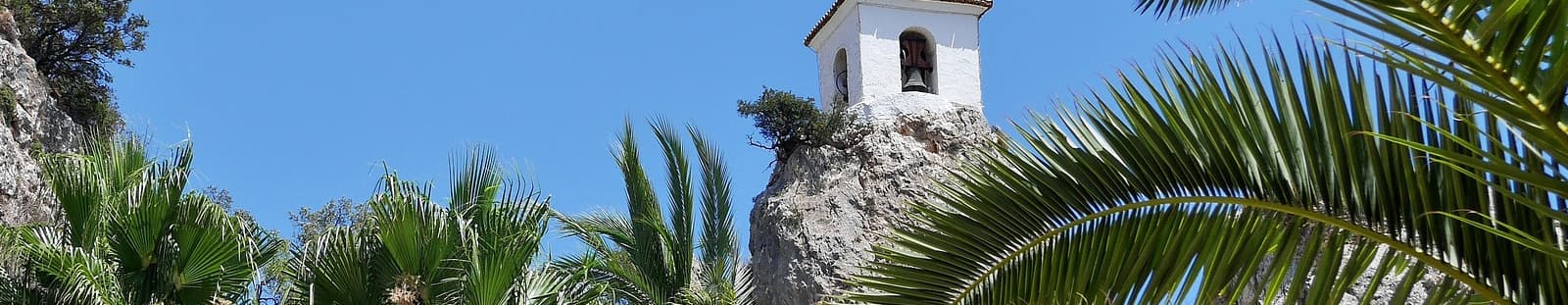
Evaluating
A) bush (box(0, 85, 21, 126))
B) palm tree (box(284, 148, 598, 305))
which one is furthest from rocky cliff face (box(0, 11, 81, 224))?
palm tree (box(284, 148, 598, 305))

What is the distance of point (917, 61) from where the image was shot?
21281mm

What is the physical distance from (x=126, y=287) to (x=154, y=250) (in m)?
0.22

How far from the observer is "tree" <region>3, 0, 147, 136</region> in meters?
17.9

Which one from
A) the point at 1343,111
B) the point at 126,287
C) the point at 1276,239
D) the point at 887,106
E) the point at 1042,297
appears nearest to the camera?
the point at 1343,111

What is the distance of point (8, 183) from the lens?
1448 centimetres

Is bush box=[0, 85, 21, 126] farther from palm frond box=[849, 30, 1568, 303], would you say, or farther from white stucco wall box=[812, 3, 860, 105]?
palm frond box=[849, 30, 1568, 303]

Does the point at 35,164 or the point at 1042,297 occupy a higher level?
the point at 35,164

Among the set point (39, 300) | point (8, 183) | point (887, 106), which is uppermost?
point (887, 106)

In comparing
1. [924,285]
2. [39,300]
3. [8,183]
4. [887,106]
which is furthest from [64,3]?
[924,285]

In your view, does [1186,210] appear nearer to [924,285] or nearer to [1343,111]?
[1343,111]

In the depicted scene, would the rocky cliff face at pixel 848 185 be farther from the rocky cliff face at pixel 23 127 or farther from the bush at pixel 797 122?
the rocky cliff face at pixel 23 127

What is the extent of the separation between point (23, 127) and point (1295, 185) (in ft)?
52.4

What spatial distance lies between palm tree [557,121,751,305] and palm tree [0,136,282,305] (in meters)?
4.67

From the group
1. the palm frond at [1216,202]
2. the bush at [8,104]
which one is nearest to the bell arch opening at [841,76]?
the bush at [8,104]
